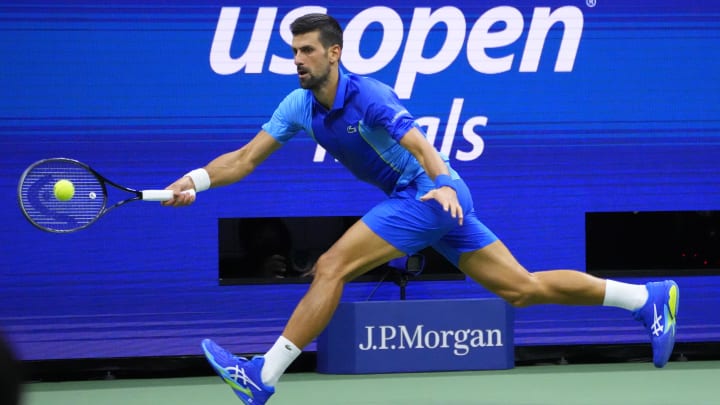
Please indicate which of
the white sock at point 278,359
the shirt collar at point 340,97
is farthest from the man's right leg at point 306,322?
the shirt collar at point 340,97

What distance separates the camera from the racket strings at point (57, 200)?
4.36m

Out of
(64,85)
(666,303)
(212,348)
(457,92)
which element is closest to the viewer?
(212,348)

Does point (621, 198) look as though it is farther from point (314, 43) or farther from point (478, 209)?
point (314, 43)

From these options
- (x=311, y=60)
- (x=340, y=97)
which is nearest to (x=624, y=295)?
(x=340, y=97)

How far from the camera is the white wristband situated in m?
4.32

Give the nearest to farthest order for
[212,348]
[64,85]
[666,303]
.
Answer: [212,348]
[666,303]
[64,85]

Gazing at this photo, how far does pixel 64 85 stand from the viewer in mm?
5852

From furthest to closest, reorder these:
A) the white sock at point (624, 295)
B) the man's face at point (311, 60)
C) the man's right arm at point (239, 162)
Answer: the white sock at point (624, 295) < the man's right arm at point (239, 162) < the man's face at point (311, 60)

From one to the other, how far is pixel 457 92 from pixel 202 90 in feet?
4.76

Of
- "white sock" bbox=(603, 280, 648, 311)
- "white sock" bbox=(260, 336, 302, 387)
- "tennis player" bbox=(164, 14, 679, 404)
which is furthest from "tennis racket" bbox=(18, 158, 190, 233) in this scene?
"white sock" bbox=(603, 280, 648, 311)

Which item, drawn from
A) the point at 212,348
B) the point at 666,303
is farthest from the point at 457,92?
the point at 212,348

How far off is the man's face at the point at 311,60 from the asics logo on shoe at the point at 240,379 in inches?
43.8

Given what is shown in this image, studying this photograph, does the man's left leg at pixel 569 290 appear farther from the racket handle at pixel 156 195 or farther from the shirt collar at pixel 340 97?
the racket handle at pixel 156 195

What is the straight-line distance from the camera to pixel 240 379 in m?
4.04
